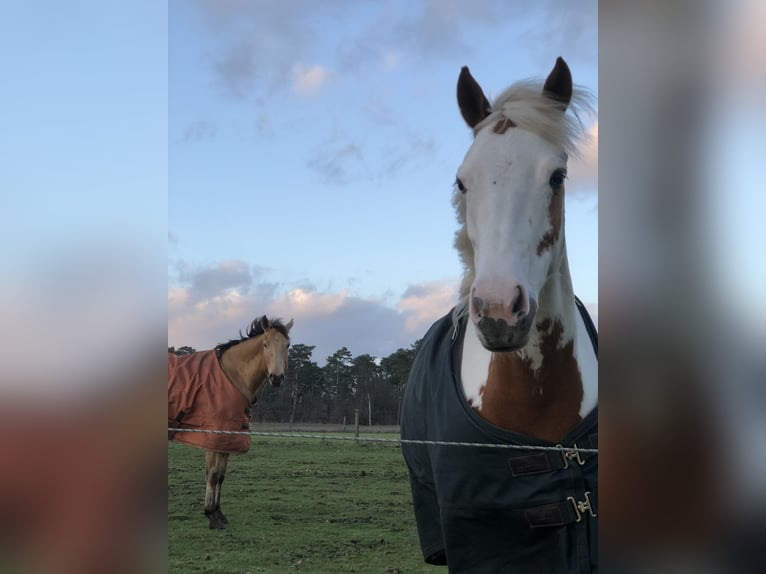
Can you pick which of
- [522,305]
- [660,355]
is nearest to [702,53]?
[660,355]

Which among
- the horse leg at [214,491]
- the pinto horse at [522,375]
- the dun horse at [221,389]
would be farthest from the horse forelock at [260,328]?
the pinto horse at [522,375]

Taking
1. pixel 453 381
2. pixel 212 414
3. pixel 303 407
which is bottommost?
pixel 303 407

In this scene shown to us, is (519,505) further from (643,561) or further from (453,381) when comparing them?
(643,561)

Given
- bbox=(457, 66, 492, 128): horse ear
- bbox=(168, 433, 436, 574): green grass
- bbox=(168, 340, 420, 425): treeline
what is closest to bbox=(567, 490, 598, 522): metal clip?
bbox=(457, 66, 492, 128): horse ear

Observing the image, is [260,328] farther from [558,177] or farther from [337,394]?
[337,394]

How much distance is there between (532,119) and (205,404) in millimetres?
4255

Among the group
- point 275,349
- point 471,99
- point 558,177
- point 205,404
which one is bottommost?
point 205,404

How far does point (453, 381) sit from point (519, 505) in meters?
0.42

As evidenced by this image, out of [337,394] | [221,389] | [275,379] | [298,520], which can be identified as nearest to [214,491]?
[298,520]

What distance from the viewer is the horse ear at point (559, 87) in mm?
1781

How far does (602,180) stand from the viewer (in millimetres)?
441

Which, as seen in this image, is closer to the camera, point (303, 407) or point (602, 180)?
point (602, 180)

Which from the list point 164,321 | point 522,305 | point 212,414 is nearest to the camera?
point 164,321

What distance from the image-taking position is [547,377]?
1752 mm
